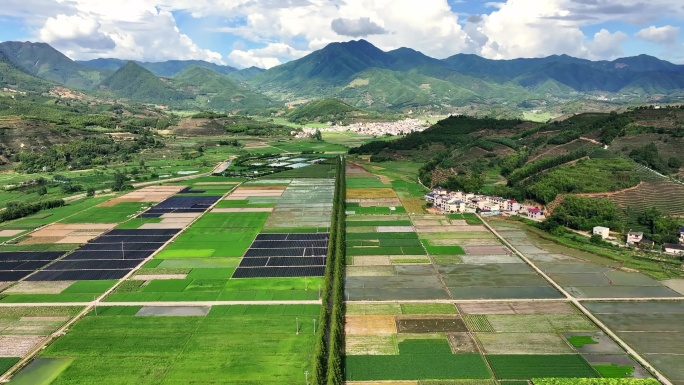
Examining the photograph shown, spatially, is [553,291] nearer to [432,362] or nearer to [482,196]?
[432,362]

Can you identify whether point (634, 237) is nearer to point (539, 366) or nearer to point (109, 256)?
point (539, 366)

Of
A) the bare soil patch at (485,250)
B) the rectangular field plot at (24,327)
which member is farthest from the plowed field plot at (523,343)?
the rectangular field plot at (24,327)

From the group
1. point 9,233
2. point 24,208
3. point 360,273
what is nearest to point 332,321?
point 360,273

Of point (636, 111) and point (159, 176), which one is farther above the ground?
point (636, 111)

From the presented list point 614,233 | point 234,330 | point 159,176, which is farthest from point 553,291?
point 159,176

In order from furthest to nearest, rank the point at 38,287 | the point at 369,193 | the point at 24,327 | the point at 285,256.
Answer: the point at 369,193, the point at 285,256, the point at 38,287, the point at 24,327

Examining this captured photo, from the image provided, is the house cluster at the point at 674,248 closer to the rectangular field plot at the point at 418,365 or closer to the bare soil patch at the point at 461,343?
the bare soil patch at the point at 461,343
